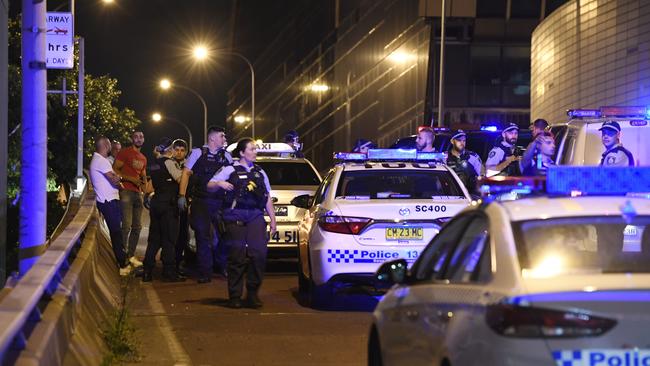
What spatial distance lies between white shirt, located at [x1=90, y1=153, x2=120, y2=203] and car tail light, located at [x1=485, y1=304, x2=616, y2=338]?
1093 centimetres

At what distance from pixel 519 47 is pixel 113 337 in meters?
39.4

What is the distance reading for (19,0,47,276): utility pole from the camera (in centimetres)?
984

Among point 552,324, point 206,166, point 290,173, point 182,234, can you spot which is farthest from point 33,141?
point 290,173

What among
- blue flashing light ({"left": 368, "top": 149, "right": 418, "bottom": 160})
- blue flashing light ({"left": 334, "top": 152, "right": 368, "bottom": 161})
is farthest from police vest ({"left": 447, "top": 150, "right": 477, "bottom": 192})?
blue flashing light ({"left": 334, "top": 152, "right": 368, "bottom": 161})

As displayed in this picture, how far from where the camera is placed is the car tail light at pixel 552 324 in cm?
440

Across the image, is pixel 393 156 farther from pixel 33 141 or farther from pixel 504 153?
pixel 33 141

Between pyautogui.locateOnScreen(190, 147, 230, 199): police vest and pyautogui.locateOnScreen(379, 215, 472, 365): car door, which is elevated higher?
pyautogui.locateOnScreen(190, 147, 230, 199): police vest

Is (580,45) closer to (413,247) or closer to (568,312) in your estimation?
(413,247)

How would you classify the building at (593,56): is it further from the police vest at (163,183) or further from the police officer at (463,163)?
the police vest at (163,183)

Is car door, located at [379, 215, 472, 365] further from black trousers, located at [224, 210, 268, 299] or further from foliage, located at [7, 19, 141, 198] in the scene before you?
foliage, located at [7, 19, 141, 198]

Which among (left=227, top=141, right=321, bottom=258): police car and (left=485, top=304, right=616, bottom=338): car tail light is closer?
(left=485, top=304, right=616, bottom=338): car tail light

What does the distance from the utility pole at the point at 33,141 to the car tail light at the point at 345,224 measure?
2792 mm

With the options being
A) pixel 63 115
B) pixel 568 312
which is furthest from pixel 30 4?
pixel 63 115

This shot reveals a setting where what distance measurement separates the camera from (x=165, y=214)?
14.7 m
